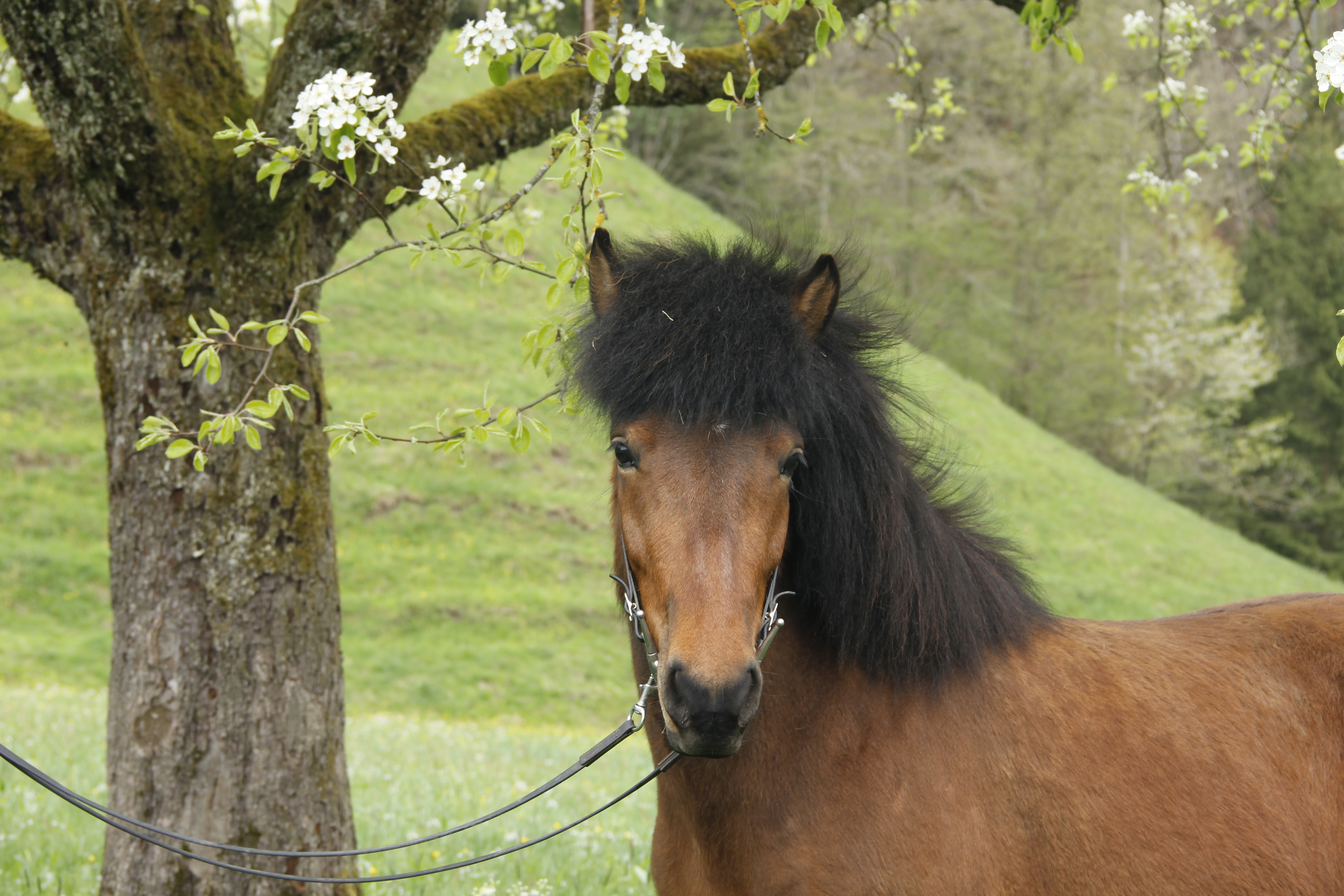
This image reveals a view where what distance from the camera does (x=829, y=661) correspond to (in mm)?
3061

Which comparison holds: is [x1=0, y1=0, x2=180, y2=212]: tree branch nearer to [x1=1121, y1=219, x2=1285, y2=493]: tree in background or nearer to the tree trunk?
the tree trunk

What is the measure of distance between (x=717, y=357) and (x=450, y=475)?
61.2 feet

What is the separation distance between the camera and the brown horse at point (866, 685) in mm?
2686

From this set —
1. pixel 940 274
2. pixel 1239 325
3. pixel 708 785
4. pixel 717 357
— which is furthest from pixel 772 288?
pixel 1239 325

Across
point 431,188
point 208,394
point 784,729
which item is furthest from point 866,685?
point 208,394

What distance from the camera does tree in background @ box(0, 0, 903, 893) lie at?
3928mm

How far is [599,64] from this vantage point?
2.81m

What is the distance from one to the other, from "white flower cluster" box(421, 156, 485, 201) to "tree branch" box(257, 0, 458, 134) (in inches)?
37.4

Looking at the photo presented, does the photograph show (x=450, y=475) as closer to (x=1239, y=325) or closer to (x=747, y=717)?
(x=747, y=717)

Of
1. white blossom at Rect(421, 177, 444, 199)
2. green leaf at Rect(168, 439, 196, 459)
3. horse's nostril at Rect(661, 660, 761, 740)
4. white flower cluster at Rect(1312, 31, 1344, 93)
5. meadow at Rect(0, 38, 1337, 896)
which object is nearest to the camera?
white flower cluster at Rect(1312, 31, 1344, 93)

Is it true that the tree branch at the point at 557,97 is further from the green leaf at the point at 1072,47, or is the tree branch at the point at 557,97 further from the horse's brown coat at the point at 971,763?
the horse's brown coat at the point at 971,763

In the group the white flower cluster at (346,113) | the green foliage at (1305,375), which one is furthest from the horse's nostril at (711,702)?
the green foliage at (1305,375)

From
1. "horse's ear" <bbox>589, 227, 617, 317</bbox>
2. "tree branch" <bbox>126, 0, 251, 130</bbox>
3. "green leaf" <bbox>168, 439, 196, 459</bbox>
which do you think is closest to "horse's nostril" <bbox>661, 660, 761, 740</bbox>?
"horse's ear" <bbox>589, 227, 617, 317</bbox>

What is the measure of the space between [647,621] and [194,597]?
7.58 ft
